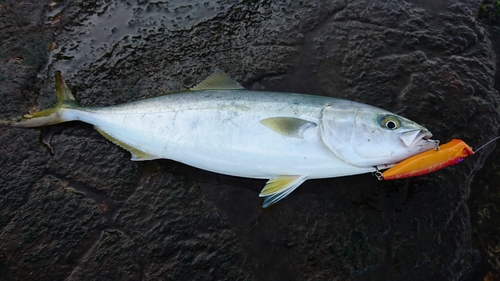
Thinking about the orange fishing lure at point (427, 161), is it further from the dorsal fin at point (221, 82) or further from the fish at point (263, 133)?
the dorsal fin at point (221, 82)

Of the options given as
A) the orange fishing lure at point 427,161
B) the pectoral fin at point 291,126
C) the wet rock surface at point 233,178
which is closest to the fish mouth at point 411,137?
the orange fishing lure at point 427,161

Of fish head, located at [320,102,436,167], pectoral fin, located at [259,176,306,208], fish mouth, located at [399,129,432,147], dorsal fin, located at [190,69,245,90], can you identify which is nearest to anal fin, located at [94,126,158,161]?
dorsal fin, located at [190,69,245,90]

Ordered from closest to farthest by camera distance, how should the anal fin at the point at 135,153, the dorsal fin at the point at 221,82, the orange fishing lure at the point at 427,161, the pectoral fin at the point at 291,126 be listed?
the orange fishing lure at the point at 427,161
the pectoral fin at the point at 291,126
the anal fin at the point at 135,153
the dorsal fin at the point at 221,82

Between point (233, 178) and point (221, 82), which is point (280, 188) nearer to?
point (233, 178)

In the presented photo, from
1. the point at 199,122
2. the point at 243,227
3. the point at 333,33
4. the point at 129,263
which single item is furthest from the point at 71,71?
the point at 333,33

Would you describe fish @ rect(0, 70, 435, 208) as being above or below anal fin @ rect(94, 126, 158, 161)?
above

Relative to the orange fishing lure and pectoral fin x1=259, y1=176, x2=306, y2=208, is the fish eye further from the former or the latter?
pectoral fin x1=259, y1=176, x2=306, y2=208

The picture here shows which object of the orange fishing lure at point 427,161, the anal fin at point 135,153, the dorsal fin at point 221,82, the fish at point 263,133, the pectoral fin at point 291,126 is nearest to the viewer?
the orange fishing lure at point 427,161
